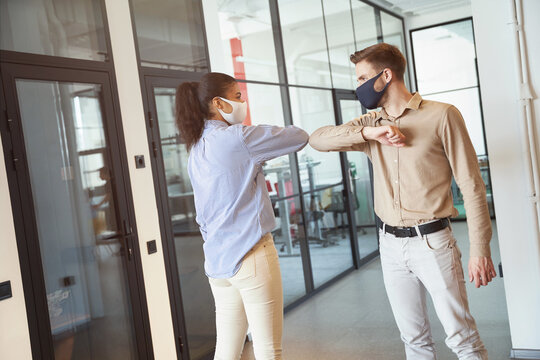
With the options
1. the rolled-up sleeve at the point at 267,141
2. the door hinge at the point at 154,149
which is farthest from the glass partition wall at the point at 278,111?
the rolled-up sleeve at the point at 267,141

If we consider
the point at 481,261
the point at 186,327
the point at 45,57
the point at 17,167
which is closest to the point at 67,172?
the point at 17,167

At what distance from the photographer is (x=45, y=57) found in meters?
2.95

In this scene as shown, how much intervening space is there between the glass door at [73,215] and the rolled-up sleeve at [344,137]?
5.04 ft

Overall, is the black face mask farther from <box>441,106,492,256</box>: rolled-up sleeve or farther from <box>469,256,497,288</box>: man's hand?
<box>469,256,497,288</box>: man's hand

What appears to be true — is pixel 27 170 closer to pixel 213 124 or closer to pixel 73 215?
pixel 73 215

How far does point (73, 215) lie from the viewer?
10.3 feet

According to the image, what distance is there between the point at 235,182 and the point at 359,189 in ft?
17.4

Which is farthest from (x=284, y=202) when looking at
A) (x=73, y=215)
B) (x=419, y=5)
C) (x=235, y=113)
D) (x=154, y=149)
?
(x=419, y=5)

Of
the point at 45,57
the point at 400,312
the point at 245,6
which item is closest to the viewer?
the point at 400,312

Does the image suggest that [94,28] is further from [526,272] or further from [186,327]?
[526,272]

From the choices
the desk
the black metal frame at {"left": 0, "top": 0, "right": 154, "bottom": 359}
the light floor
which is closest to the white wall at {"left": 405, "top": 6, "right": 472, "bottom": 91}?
the desk

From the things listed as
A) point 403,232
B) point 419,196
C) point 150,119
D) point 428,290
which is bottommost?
point 428,290

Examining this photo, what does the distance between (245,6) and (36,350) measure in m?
3.45

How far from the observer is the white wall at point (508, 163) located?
9.96 feet
